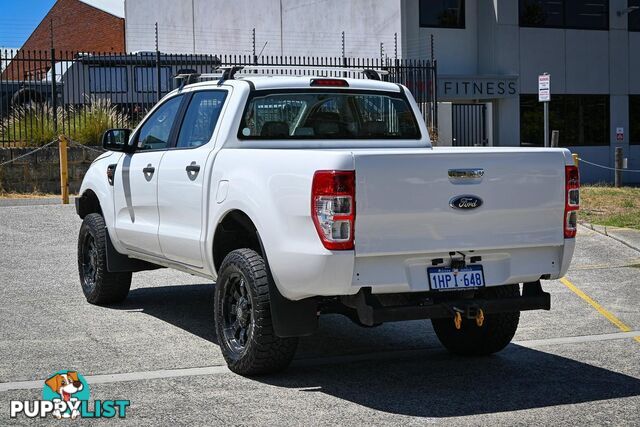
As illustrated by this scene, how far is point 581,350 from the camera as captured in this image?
8.07 m

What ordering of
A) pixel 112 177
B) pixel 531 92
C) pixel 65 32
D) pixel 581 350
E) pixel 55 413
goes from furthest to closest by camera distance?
pixel 65 32 < pixel 531 92 < pixel 112 177 < pixel 581 350 < pixel 55 413

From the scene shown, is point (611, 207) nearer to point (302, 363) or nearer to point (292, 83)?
point (292, 83)

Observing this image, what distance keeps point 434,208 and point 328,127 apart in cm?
192

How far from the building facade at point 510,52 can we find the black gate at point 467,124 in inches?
1.2

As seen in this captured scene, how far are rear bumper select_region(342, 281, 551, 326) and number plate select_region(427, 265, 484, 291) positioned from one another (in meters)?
0.10

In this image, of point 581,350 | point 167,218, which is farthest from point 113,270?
point 581,350

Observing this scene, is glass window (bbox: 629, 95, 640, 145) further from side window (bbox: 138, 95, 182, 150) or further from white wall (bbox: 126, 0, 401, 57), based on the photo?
side window (bbox: 138, 95, 182, 150)

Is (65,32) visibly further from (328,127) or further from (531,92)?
(328,127)

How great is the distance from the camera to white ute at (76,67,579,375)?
643 cm

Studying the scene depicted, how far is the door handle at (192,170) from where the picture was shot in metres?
7.85

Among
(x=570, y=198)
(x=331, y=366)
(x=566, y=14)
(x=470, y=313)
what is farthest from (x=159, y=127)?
(x=566, y=14)

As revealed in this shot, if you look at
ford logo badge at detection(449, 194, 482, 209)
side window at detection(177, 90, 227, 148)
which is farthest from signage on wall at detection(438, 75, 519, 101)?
ford logo badge at detection(449, 194, 482, 209)

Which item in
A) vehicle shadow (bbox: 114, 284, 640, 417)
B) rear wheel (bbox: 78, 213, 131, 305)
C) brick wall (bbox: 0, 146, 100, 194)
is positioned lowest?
vehicle shadow (bbox: 114, 284, 640, 417)

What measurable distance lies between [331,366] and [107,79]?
59.6ft
